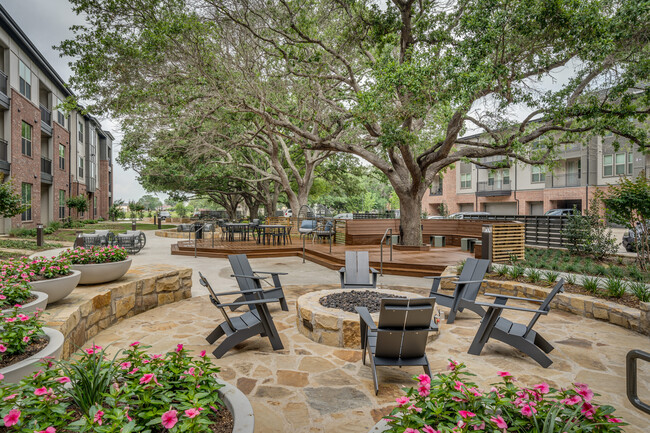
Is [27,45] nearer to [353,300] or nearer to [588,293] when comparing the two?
[353,300]

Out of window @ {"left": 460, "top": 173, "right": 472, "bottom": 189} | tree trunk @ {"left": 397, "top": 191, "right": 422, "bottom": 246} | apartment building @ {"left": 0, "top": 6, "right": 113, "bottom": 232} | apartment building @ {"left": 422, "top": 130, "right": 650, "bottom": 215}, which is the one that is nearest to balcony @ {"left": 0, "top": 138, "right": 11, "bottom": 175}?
apartment building @ {"left": 0, "top": 6, "right": 113, "bottom": 232}

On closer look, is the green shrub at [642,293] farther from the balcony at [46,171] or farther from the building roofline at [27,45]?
the balcony at [46,171]

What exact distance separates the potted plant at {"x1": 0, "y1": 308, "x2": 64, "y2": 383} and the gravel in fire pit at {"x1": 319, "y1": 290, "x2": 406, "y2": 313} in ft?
10.4

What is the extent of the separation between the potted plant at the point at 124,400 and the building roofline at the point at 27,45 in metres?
18.9

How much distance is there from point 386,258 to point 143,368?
912 cm

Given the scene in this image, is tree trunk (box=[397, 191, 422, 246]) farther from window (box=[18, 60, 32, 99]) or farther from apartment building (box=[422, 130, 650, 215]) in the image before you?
window (box=[18, 60, 32, 99])

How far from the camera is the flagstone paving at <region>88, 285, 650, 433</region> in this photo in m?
3.02

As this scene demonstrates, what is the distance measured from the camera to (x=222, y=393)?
2.16 meters

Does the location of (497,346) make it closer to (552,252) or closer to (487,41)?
(487,41)

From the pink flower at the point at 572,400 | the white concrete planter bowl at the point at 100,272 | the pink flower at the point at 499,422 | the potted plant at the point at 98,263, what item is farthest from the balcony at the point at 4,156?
the pink flower at the point at 572,400

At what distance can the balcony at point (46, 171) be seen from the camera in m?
21.5

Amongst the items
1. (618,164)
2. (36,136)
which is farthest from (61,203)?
(618,164)

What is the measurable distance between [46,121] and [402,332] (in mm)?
27324

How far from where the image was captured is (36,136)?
65.4 ft
